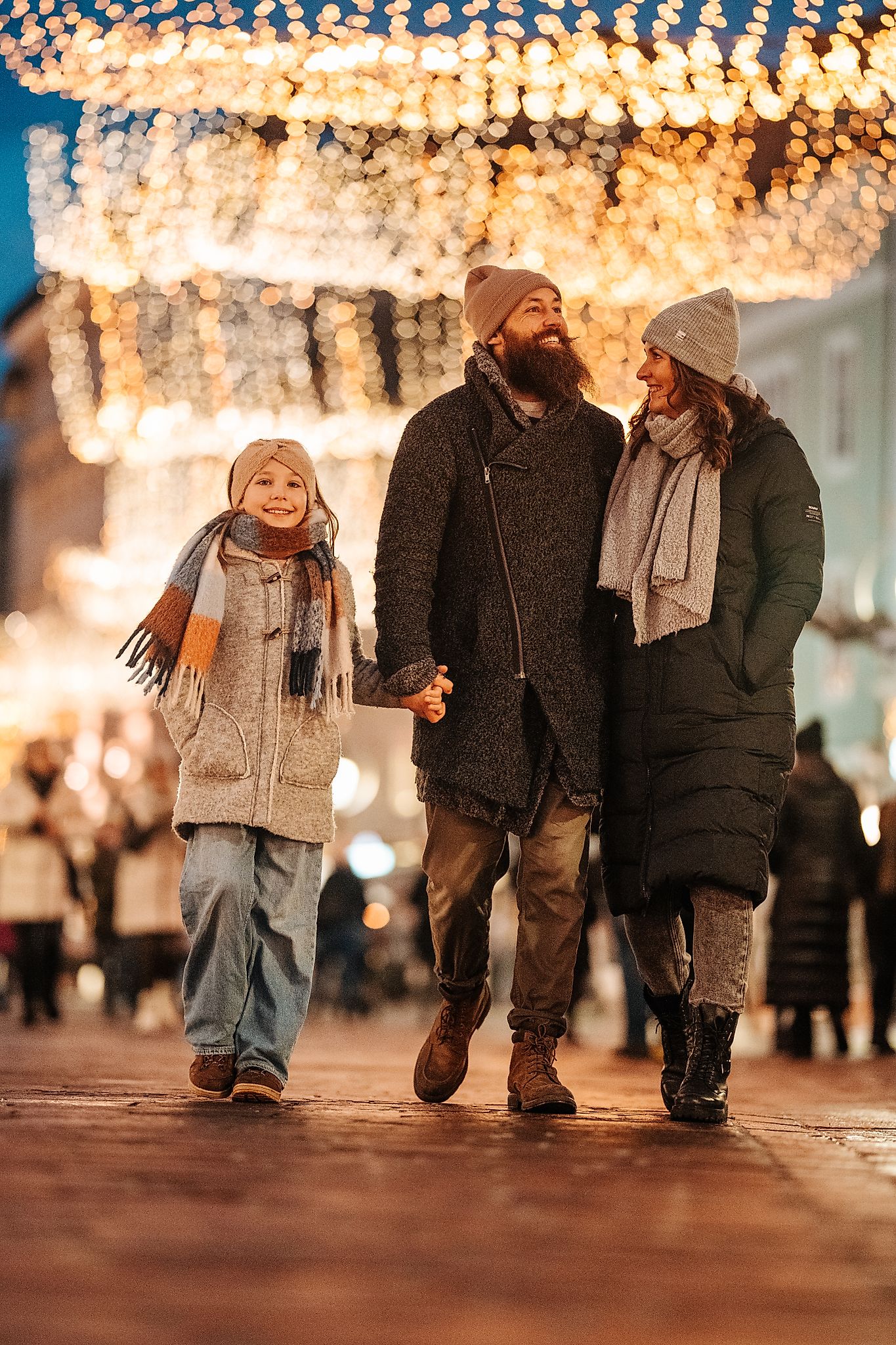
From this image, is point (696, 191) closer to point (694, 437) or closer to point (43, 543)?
point (694, 437)

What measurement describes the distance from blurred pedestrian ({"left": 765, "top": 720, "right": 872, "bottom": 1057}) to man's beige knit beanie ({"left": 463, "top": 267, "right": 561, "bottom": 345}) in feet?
25.5

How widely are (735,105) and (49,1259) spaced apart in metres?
11.8

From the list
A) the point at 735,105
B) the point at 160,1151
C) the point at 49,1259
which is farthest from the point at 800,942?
the point at 49,1259

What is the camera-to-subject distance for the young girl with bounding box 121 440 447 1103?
6488 mm

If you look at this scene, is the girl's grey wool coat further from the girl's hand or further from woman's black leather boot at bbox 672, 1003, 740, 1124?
woman's black leather boot at bbox 672, 1003, 740, 1124

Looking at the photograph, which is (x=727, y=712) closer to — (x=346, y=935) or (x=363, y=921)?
(x=346, y=935)

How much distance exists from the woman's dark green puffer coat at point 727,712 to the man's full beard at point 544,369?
1.82 feet

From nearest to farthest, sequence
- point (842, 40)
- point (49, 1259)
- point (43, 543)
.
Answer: point (49, 1259)
point (842, 40)
point (43, 543)

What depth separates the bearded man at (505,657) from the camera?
20.6ft

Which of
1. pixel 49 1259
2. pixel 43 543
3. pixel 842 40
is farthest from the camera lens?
A: pixel 43 543

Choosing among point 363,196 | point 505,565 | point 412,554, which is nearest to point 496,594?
point 505,565

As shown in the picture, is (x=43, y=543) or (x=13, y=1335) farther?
(x=43, y=543)

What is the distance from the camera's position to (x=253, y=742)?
6.57m

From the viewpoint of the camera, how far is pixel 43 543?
78375mm
